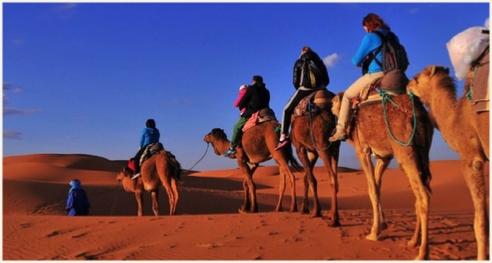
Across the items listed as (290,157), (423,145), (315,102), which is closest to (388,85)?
(423,145)

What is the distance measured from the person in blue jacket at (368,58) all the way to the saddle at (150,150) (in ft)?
25.2

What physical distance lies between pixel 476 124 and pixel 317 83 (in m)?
4.90

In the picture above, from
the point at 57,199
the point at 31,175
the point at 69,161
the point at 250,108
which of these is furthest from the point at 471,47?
the point at 69,161

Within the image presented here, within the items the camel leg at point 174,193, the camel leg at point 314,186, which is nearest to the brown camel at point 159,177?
the camel leg at point 174,193

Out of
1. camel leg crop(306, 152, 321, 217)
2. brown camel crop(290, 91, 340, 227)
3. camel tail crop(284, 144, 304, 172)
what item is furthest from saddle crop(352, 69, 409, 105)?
camel tail crop(284, 144, 304, 172)

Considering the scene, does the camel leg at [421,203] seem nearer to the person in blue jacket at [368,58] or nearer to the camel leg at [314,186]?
the person in blue jacket at [368,58]

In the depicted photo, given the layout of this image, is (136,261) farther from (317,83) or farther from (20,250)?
(317,83)

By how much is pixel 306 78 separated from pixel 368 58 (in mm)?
2532

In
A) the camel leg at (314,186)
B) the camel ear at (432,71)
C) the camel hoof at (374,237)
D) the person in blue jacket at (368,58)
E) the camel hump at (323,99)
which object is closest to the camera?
the camel ear at (432,71)

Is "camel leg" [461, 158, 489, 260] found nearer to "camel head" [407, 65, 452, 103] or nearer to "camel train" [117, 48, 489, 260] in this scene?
"camel train" [117, 48, 489, 260]

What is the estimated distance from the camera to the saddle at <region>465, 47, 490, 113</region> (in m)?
5.19

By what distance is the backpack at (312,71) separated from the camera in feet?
32.9

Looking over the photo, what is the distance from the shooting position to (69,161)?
48.6m

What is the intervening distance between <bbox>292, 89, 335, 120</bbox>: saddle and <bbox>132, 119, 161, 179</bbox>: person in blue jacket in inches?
253
